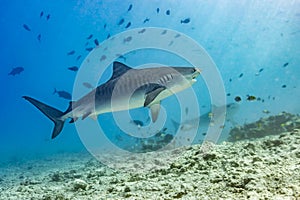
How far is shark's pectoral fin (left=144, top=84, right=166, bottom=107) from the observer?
14.9 feet

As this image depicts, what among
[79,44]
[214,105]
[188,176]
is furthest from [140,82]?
[79,44]

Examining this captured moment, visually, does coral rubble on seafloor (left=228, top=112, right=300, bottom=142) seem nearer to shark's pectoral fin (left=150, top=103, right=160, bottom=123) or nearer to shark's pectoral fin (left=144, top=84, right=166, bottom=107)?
shark's pectoral fin (left=150, top=103, right=160, bottom=123)

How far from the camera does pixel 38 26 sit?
97.9 m

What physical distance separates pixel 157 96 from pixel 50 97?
133303 mm

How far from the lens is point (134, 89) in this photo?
4.88 metres

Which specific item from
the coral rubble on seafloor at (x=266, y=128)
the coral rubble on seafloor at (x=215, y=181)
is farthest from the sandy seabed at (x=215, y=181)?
the coral rubble on seafloor at (x=266, y=128)

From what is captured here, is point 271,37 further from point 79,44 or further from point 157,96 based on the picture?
point 157,96

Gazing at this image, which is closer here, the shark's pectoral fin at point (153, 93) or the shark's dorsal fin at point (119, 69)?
the shark's pectoral fin at point (153, 93)

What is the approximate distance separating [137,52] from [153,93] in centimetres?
11285

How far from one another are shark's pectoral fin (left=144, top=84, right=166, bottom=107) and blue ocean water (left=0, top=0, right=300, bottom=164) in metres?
44.0

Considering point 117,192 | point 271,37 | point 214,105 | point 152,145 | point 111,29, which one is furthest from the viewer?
point 271,37

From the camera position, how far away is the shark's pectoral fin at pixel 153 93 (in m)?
4.54

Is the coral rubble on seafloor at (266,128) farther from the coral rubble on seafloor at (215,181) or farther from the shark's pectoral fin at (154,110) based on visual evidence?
the shark's pectoral fin at (154,110)

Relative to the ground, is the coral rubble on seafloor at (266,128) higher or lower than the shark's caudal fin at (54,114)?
higher
